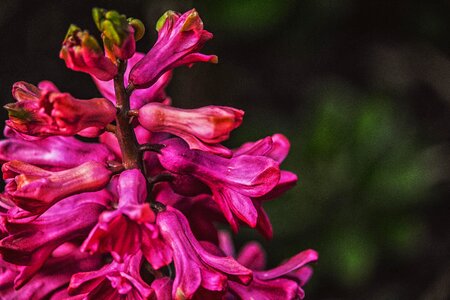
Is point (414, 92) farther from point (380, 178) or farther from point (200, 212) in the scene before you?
point (200, 212)

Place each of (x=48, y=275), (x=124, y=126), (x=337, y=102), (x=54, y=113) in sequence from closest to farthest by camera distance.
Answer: (x=54, y=113) < (x=124, y=126) < (x=48, y=275) < (x=337, y=102)

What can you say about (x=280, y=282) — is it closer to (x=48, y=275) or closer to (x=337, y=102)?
(x=48, y=275)

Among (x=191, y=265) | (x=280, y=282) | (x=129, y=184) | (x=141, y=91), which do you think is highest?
(x=141, y=91)

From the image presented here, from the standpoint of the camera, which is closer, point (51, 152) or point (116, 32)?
point (116, 32)

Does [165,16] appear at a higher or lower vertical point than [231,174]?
higher

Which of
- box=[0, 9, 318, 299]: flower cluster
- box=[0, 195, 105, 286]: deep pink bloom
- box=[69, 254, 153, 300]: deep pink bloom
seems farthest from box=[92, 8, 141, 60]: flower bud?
box=[69, 254, 153, 300]: deep pink bloom

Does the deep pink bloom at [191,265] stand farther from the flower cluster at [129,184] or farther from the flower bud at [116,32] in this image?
the flower bud at [116,32]

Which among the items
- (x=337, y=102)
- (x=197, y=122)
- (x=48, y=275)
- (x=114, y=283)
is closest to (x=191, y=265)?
(x=114, y=283)
